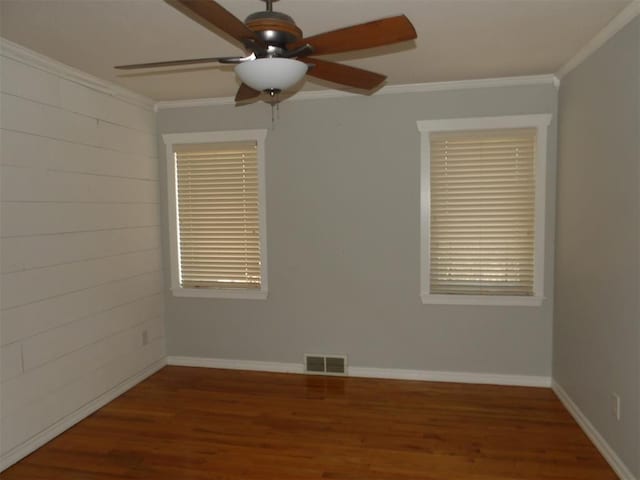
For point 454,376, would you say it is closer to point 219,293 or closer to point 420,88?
point 219,293

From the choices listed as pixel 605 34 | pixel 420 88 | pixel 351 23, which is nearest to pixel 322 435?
pixel 351 23

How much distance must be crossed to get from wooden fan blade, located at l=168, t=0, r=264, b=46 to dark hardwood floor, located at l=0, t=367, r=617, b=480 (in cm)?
237

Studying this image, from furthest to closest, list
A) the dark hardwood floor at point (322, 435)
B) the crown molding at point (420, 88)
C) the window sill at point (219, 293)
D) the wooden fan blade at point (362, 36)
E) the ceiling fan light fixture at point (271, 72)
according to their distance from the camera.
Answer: the window sill at point (219, 293) < the crown molding at point (420, 88) < the dark hardwood floor at point (322, 435) < the ceiling fan light fixture at point (271, 72) < the wooden fan blade at point (362, 36)

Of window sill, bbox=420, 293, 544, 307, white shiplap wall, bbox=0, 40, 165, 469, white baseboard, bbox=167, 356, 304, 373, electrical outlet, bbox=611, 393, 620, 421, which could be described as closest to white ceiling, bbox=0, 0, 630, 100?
white shiplap wall, bbox=0, 40, 165, 469

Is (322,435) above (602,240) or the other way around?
the other way around

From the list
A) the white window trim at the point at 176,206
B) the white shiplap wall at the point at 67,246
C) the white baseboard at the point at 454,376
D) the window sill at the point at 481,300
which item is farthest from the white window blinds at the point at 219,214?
the window sill at the point at 481,300

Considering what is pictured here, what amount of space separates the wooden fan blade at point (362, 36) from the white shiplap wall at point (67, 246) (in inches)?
81.6

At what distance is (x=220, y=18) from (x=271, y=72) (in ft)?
0.94

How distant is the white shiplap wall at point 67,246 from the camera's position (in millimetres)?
2928

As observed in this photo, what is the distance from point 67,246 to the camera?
336 centimetres

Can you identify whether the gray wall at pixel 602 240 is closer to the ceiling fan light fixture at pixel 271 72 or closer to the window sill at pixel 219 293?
the ceiling fan light fixture at pixel 271 72

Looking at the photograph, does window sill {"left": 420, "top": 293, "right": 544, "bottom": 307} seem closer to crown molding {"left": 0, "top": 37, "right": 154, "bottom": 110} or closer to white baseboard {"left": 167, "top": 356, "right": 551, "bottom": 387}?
white baseboard {"left": 167, "top": 356, "right": 551, "bottom": 387}

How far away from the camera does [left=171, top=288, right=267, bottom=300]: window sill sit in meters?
4.45

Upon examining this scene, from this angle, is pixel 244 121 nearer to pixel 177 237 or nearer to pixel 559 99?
pixel 177 237
